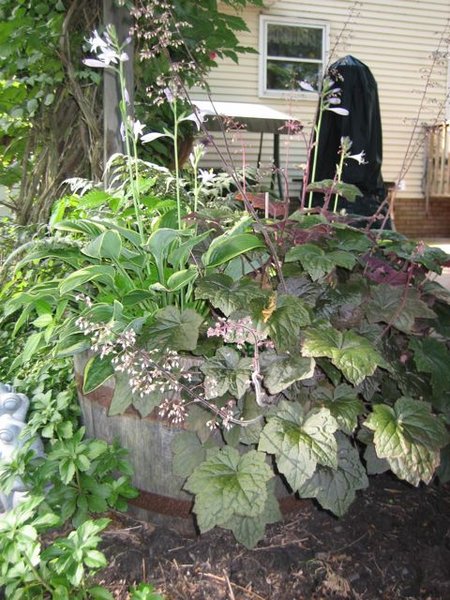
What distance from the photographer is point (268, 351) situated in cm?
151

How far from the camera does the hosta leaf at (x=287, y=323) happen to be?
1.41m

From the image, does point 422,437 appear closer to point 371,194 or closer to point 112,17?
point 112,17

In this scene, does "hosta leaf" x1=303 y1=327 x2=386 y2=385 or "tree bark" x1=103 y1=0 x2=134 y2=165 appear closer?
"hosta leaf" x1=303 y1=327 x2=386 y2=385

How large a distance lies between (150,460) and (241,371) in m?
0.40

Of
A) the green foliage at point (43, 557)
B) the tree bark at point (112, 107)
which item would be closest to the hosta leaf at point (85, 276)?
the green foliage at point (43, 557)

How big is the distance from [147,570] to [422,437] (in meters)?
0.73

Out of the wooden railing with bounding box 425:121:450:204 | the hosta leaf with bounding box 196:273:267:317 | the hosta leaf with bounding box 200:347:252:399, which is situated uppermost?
the hosta leaf with bounding box 196:273:267:317

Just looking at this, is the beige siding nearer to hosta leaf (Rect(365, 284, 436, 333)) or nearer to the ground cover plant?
the ground cover plant

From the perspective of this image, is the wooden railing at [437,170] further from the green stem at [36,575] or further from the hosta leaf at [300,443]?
the green stem at [36,575]

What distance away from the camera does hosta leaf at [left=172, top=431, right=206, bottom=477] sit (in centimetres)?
147

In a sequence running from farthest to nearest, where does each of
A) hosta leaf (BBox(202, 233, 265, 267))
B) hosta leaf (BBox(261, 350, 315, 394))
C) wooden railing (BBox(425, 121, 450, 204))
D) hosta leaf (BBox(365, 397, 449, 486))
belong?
wooden railing (BBox(425, 121, 450, 204))
hosta leaf (BBox(202, 233, 265, 267))
hosta leaf (BBox(261, 350, 315, 394))
hosta leaf (BBox(365, 397, 449, 486))

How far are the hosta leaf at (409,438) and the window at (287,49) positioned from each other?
8.24 metres

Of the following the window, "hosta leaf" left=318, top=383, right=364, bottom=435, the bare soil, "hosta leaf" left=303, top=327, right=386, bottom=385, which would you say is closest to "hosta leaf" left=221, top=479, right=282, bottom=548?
the bare soil

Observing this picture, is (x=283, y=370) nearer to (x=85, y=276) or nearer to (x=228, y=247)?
(x=228, y=247)
